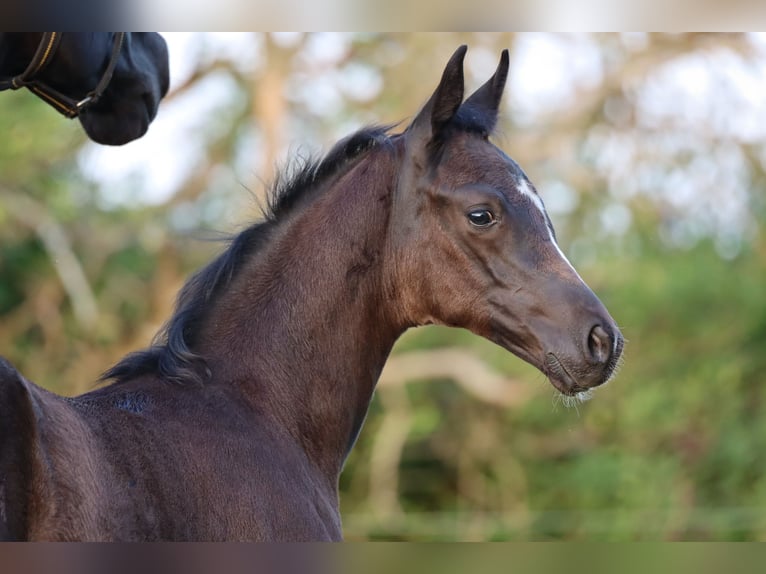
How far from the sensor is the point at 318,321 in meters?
3.79

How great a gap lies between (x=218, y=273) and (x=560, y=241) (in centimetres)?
1332

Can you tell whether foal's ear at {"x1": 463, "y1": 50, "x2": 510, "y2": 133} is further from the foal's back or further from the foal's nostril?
the foal's back

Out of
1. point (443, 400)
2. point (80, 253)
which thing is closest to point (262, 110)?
→ point (80, 253)

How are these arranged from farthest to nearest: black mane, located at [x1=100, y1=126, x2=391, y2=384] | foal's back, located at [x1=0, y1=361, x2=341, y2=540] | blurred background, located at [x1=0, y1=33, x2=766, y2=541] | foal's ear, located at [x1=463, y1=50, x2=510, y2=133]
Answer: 1. blurred background, located at [x1=0, y1=33, x2=766, y2=541]
2. foal's ear, located at [x1=463, y1=50, x2=510, y2=133]
3. black mane, located at [x1=100, y1=126, x2=391, y2=384]
4. foal's back, located at [x1=0, y1=361, x2=341, y2=540]

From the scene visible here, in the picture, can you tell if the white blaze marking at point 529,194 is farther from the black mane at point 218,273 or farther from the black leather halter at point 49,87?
the black leather halter at point 49,87

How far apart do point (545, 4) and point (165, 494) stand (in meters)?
1.94

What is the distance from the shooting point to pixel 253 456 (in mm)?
3424

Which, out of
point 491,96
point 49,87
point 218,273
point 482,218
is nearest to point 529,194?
point 482,218

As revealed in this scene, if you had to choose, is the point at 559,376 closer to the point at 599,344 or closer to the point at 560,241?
the point at 599,344

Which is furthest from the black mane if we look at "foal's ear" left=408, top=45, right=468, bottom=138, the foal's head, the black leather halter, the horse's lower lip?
the horse's lower lip

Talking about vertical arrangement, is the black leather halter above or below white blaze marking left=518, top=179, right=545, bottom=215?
above

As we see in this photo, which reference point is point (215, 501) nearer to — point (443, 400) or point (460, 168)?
point (460, 168)

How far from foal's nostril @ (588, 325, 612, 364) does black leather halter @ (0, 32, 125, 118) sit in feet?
7.18

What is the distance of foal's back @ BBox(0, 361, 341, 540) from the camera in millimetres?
2691
